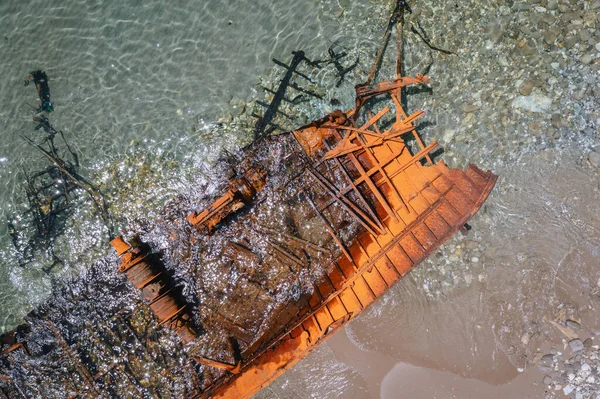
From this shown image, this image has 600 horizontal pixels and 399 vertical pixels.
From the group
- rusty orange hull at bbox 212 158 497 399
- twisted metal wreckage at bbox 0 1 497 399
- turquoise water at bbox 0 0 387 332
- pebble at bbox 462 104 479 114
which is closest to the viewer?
rusty orange hull at bbox 212 158 497 399

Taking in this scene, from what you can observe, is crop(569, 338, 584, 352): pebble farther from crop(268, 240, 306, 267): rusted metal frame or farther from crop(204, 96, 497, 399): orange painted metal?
crop(268, 240, 306, 267): rusted metal frame

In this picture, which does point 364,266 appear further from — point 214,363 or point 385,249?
point 214,363

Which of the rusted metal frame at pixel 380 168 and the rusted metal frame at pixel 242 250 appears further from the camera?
the rusted metal frame at pixel 242 250

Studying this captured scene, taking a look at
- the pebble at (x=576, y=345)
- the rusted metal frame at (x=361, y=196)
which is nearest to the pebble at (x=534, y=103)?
the rusted metal frame at (x=361, y=196)

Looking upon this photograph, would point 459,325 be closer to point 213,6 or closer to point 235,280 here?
point 235,280

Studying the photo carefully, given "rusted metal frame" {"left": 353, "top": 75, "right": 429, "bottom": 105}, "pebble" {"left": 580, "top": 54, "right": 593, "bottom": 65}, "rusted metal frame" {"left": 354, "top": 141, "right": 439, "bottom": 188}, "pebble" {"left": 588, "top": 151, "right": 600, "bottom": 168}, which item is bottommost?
"pebble" {"left": 588, "top": 151, "right": 600, "bottom": 168}

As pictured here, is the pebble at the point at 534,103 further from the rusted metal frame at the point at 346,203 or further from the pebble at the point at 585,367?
the pebble at the point at 585,367

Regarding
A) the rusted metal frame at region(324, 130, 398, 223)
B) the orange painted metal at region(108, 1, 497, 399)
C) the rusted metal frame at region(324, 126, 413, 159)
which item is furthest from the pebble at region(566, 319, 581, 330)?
the rusted metal frame at region(324, 126, 413, 159)

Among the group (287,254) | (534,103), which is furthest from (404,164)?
(534,103)
